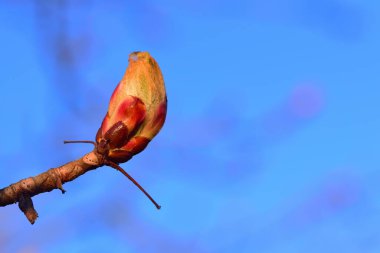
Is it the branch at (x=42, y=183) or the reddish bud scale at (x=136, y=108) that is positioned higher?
the reddish bud scale at (x=136, y=108)

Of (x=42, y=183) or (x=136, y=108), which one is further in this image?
(x=42, y=183)

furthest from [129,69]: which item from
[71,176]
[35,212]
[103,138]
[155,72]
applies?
[35,212]

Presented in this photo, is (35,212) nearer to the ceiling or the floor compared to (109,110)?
nearer to the floor

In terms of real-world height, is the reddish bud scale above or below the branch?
above

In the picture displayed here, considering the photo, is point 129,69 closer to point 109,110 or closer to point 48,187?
point 109,110

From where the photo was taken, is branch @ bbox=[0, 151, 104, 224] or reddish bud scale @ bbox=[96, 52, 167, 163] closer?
reddish bud scale @ bbox=[96, 52, 167, 163]

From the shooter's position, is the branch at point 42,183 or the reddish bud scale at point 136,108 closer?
the reddish bud scale at point 136,108

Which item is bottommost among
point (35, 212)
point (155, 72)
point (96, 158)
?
point (35, 212)

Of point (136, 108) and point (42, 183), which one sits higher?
point (136, 108)
